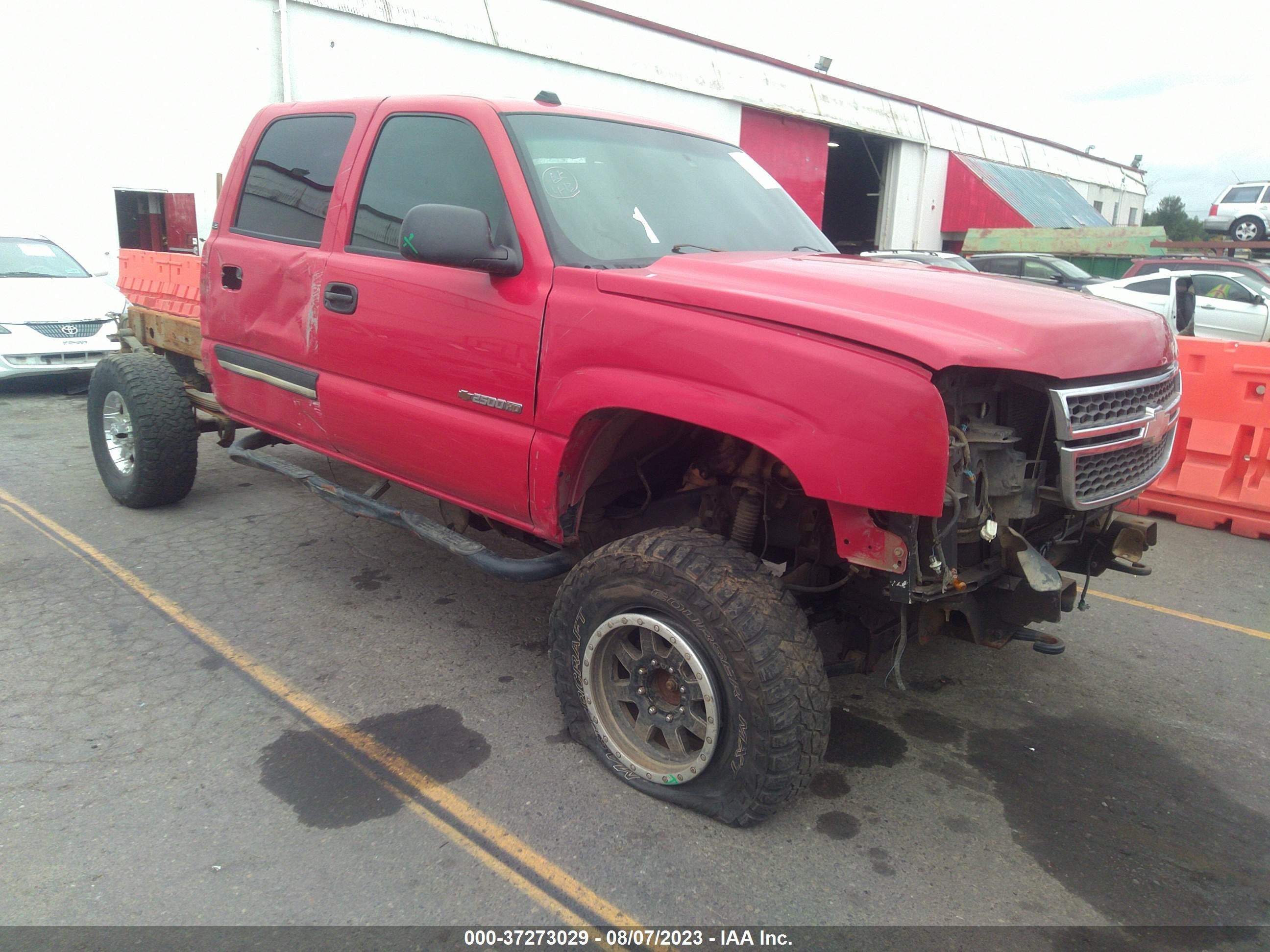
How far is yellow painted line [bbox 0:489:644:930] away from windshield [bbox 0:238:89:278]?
757 cm

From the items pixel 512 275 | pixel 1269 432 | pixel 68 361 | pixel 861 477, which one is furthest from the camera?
pixel 68 361

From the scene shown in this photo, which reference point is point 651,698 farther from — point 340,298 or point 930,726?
point 340,298

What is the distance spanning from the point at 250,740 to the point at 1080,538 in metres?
3.00

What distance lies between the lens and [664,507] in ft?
11.6

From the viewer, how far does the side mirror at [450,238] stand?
2.86m

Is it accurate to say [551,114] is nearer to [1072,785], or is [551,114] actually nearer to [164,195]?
[1072,785]

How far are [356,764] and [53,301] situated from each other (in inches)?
346

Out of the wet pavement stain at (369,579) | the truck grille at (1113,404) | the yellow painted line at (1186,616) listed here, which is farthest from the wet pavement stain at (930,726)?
the wet pavement stain at (369,579)

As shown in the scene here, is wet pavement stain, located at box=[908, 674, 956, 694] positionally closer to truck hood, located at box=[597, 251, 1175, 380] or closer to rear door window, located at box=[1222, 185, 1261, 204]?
truck hood, located at box=[597, 251, 1175, 380]

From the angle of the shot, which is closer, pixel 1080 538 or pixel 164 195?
pixel 1080 538

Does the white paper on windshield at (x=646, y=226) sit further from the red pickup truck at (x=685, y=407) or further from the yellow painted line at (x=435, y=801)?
the yellow painted line at (x=435, y=801)

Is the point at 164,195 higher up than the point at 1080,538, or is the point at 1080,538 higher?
the point at 164,195

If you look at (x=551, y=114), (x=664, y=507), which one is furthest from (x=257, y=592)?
(x=551, y=114)

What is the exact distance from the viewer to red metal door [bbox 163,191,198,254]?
12680 millimetres
